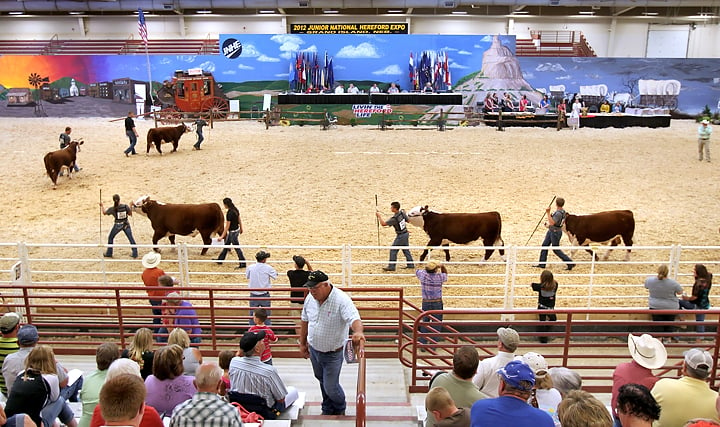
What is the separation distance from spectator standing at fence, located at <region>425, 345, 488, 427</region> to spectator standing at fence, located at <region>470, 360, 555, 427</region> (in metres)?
0.48

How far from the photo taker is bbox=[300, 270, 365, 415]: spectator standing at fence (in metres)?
4.58

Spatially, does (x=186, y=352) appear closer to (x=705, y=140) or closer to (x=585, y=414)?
(x=585, y=414)

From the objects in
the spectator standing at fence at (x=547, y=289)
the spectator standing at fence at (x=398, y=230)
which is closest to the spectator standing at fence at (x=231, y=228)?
the spectator standing at fence at (x=398, y=230)

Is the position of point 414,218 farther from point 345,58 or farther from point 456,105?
point 345,58

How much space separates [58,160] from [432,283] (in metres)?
12.0

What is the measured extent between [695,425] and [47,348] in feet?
13.0

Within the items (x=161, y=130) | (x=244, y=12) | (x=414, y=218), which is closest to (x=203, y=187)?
(x=161, y=130)

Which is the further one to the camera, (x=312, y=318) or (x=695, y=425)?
(x=312, y=318)

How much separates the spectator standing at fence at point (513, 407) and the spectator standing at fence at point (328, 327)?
1506mm

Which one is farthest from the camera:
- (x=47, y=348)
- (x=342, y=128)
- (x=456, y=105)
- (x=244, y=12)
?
(x=244, y=12)

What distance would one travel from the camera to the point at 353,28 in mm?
32344

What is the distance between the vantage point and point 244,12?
3500cm

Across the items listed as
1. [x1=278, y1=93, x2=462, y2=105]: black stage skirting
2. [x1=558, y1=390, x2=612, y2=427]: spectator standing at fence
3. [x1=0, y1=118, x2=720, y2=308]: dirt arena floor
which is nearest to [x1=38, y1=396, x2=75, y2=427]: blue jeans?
[x1=558, y1=390, x2=612, y2=427]: spectator standing at fence

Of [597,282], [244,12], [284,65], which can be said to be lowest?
[597,282]
